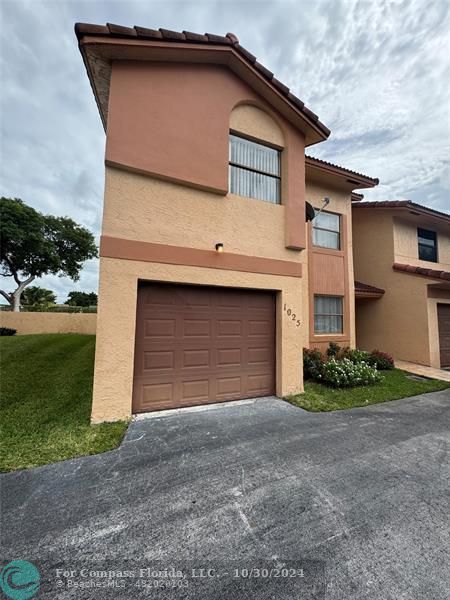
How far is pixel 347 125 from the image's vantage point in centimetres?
1045

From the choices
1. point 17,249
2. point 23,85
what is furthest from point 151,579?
point 17,249

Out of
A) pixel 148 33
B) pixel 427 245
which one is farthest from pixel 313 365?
pixel 427 245

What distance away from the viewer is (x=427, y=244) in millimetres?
12773

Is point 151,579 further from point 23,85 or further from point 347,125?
point 347,125

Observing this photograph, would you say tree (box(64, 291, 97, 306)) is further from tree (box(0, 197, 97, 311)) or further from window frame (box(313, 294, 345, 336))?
window frame (box(313, 294, 345, 336))

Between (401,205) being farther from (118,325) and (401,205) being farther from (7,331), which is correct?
(7,331)

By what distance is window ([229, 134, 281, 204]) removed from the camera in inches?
248

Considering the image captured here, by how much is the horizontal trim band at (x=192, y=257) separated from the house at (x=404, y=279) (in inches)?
284

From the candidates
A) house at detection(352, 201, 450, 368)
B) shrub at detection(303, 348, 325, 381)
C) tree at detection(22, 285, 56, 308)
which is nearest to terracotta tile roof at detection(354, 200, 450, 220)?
house at detection(352, 201, 450, 368)

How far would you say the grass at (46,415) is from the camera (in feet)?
11.9

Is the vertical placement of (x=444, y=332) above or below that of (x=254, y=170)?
below

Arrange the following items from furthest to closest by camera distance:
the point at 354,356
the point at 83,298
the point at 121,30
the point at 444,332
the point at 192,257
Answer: the point at 83,298
the point at 444,332
the point at 354,356
the point at 192,257
the point at 121,30

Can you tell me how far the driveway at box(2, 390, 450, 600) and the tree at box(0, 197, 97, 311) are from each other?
23.8 meters

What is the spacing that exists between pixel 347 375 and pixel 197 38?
9.24 metres
